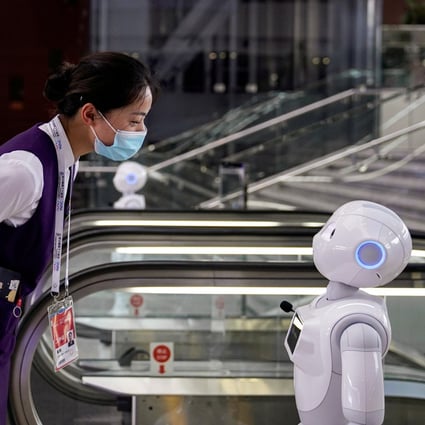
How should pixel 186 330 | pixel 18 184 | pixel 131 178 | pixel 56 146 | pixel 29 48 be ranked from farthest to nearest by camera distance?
1. pixel 29 48
2. pixel 131 178
3. pixel 186 330
4. pixel 56 146
5. pixel 18 184

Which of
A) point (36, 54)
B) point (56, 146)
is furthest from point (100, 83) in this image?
point (36, 54)

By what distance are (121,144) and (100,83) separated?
0.21 metres

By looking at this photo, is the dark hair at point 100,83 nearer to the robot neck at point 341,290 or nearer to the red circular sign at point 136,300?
the robot neck at point 341,290

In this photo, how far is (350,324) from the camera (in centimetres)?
300

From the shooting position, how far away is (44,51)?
18.0 metres

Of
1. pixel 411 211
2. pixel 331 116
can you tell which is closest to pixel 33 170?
pixel 411 211

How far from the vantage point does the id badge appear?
2.96 m

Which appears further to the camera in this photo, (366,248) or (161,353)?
(161,353)

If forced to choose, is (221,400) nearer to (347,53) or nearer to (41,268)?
(41,268)

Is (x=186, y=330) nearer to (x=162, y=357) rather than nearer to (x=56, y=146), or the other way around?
(x=162, y=357)

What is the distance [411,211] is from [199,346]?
5.72 meters

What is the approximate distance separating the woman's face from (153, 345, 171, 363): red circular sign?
229cm

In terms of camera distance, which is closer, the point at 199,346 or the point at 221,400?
the point at 221,400

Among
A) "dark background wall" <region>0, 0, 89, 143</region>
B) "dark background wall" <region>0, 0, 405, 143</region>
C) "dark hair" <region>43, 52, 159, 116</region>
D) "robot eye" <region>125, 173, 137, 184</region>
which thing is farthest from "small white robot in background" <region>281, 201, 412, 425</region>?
"dark background wall" <region>0, 0, 89, 143</region>
